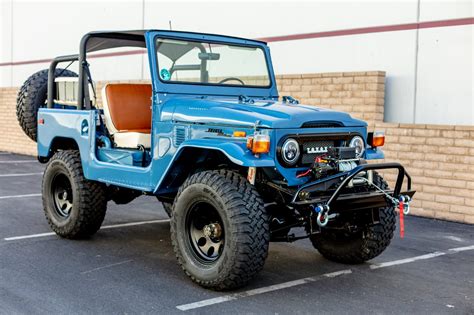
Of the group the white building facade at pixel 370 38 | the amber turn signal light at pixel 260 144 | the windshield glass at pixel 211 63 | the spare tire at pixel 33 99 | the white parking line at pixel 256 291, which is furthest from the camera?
the white building facade at pixel 370 38

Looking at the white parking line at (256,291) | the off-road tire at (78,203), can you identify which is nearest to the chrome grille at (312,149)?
the white parking line at (256,291)

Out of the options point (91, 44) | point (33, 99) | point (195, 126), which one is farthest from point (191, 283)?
point (33, 99)

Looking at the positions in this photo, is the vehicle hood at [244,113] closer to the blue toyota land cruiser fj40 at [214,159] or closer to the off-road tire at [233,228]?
the blue toyota land cruiser fj40 at [214,159]

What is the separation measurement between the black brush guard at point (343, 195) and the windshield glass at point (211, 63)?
1.81m

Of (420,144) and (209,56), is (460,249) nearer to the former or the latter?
(420,144)

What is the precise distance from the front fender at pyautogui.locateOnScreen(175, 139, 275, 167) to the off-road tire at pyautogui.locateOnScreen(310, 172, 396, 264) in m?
1.20

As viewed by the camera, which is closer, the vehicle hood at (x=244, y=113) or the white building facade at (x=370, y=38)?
the vehicle hood at (x=244, y=113)

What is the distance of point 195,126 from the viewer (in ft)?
17.7

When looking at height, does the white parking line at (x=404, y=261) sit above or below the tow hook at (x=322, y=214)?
below

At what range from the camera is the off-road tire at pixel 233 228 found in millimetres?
4680

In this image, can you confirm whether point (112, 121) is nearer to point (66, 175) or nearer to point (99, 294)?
point (66, 175)

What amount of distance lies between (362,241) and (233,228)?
151cm

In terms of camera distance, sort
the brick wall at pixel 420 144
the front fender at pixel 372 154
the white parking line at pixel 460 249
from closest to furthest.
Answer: the front fender at pixel 372 154 → the white parking line at pixel 460 249 → the brick wall at pixel 420 144

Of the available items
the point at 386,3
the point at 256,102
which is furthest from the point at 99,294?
the point at 386,3
